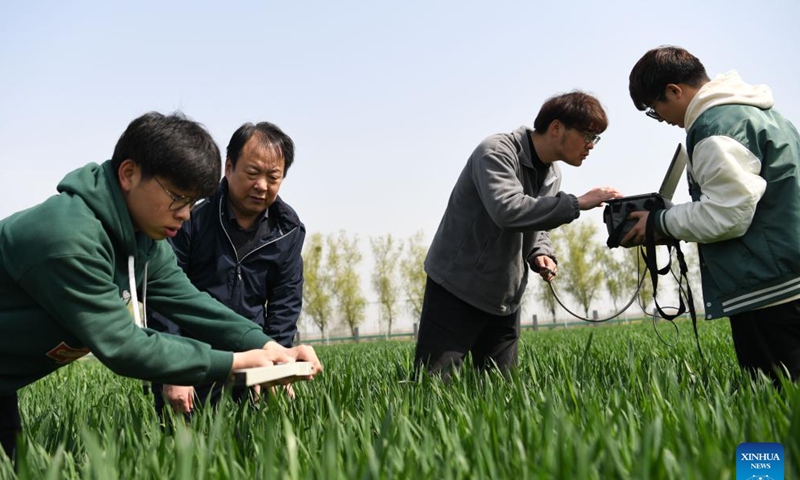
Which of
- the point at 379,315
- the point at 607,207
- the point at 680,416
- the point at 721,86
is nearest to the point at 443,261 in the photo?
the point at 607,207

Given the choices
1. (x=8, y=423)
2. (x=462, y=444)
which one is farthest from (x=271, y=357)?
(x=8, y=423)

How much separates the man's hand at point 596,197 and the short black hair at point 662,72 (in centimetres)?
43

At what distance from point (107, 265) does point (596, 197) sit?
2.08 metres

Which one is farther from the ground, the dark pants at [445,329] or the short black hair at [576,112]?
the short black hair at [576,112]

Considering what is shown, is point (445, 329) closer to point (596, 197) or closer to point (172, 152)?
point (596, 197)

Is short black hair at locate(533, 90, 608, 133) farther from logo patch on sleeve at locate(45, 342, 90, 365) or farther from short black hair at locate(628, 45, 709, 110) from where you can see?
logo patch on sleeve at locate(45, 342, 90, 365)

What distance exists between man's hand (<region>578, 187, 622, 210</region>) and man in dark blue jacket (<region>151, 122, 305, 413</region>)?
1413 millimetres

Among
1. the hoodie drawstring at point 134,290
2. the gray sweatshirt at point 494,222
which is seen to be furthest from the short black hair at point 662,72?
the hoodie drawstring at point 134,290

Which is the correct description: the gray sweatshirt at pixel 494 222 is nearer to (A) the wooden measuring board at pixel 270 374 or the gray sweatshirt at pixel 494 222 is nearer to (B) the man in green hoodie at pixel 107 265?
(B) the man in green hoodie at pixel 107 265

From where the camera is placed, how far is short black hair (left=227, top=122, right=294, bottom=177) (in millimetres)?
3131

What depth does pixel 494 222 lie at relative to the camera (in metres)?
3.16

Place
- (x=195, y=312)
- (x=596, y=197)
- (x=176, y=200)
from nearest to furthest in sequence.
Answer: (x=176, y=200) → (x=195, y=312) → (x=596, y=197)

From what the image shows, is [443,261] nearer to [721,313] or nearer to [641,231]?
[641,231]

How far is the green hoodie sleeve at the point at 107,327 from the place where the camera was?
1813mm
